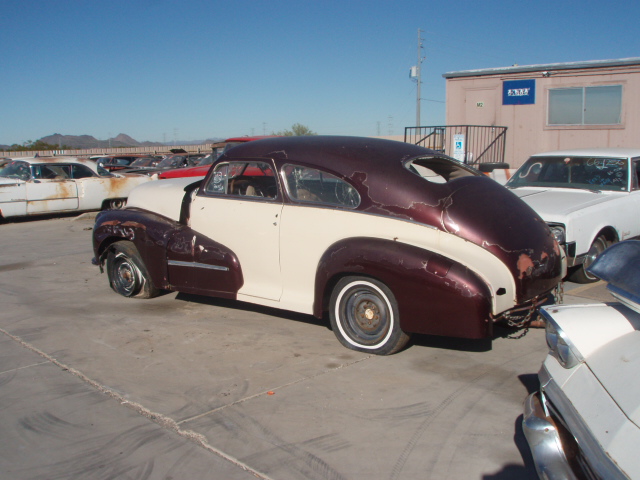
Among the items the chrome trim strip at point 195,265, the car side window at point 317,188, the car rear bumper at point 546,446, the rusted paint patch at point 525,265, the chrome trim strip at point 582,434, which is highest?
the car side window at point 317,188

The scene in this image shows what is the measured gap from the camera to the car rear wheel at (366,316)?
4.71 meters

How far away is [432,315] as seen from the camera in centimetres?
441

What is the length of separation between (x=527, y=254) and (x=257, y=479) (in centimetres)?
270

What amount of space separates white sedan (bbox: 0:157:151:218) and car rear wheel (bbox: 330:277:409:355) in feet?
37.9

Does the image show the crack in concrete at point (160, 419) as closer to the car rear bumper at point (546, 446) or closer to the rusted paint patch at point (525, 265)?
the car rear bumper at point (546, 446)

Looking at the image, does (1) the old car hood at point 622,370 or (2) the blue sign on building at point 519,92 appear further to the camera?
(2) the blue sign on building at point 519,92

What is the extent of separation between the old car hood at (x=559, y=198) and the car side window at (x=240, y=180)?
2.90 metres

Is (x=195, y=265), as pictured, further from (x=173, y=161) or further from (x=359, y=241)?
(x=173, y=161)

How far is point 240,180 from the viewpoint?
19.6 feet

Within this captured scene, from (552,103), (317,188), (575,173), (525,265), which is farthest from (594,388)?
(552,103)

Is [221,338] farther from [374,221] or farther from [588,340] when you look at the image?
[588,340]

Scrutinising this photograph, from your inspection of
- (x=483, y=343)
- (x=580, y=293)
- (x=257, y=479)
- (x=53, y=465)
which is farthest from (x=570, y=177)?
(x=53, y=465)

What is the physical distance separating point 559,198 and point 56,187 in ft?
38.9

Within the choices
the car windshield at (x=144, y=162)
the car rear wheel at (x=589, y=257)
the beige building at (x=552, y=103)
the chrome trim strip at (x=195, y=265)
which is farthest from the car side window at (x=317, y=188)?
the car windshield at (x=144, y=162)
